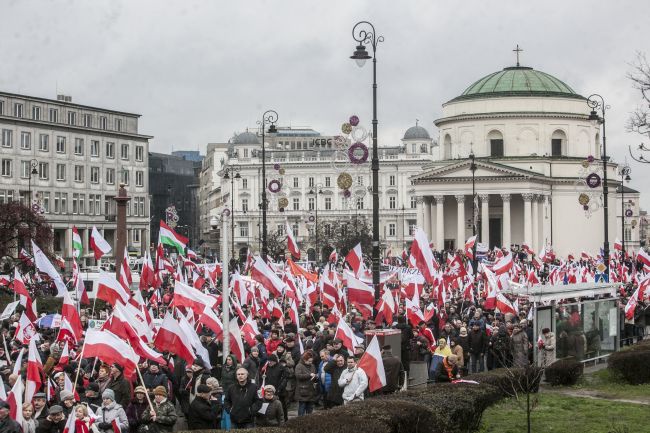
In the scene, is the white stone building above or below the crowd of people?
above

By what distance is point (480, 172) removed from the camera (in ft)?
346

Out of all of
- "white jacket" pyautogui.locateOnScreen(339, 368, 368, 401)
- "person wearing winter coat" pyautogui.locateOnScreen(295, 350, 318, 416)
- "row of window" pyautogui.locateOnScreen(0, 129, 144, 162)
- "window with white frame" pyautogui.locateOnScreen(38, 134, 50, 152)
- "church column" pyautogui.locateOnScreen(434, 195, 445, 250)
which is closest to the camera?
"white jacket" pyautogui.locateOnScreen(339, 368, 368, 401)

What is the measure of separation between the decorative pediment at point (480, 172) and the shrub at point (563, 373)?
7935 cm

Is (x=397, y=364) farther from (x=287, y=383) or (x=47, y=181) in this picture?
(x=47, y=181)

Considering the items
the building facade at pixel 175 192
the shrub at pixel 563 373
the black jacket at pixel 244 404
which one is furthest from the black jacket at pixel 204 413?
the building facade at pixel 175 192

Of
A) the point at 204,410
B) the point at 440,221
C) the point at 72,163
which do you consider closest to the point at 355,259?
the point at 204,410

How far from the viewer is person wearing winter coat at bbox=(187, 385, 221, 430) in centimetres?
1627

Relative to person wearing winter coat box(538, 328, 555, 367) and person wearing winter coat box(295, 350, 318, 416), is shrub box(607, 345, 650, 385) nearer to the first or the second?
person wearing winter coat box(538, 328, 555, 367)

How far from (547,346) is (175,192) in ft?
426

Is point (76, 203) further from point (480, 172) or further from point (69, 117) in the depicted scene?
point (480, 172)

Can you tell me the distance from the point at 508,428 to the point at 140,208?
89.6m

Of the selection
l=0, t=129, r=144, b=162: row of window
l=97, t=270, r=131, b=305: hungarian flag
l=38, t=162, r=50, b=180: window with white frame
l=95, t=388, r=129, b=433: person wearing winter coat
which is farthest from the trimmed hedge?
l=38, t=162, r=50, b=180: window with white frame

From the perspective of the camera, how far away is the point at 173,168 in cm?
15525

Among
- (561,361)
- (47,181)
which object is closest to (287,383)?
(561,361)
